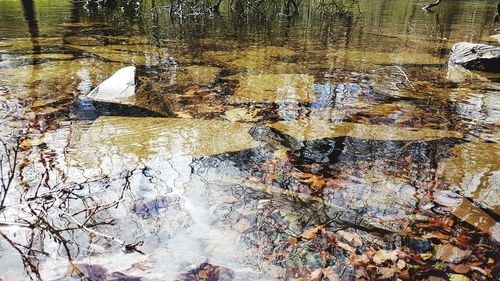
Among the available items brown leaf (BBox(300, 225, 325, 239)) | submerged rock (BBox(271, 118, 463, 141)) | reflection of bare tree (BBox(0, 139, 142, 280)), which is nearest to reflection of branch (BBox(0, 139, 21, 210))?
reflection of bare tree (BBox(0, 139, 142, 280))

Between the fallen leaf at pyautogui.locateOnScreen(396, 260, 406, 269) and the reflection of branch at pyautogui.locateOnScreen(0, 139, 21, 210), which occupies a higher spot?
the reflection of branch at pyautogui.locateOnScreen(0, 139, 21, 210)

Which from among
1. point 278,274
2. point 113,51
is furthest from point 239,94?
point 113,51

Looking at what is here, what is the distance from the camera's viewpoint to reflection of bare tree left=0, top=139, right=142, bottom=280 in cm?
257

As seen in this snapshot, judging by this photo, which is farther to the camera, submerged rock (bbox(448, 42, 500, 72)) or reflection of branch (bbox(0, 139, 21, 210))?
submerged rock (bbox(448, 42, 500, 72))

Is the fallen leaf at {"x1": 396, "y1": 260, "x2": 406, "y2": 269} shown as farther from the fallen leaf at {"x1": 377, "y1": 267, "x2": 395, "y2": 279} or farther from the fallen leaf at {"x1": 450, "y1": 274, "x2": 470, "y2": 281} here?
the fallen leaf at {"x1": 450, "y1": 274, "x2": 470, "y2": 281}

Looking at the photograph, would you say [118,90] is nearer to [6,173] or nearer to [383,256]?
[6,173]

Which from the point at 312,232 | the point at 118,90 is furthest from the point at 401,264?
the point at 118,90

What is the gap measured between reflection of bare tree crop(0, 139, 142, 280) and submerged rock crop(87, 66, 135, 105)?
232cm

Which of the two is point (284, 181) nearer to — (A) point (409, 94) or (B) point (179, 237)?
(B) point (179, 237)

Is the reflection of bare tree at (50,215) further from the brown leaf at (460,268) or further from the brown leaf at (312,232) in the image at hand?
the brown leaf at (460,268)

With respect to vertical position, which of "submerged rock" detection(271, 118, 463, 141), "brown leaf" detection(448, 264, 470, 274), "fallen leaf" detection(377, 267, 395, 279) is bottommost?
"fallen leaf" detection(377, 267, 395, 279)

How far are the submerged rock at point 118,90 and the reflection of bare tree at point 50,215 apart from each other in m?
2.32

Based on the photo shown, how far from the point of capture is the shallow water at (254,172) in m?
2.74

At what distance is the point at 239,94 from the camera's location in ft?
21.7
